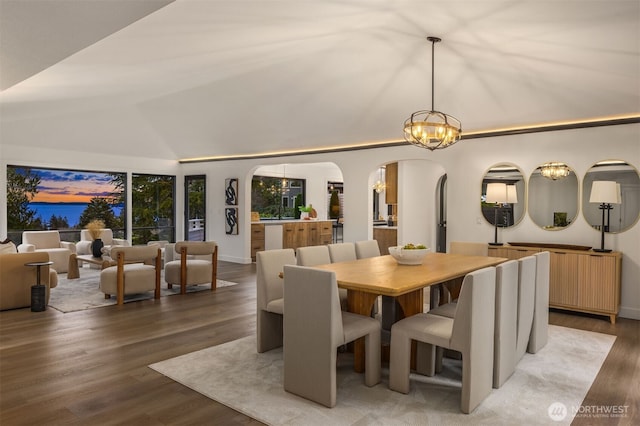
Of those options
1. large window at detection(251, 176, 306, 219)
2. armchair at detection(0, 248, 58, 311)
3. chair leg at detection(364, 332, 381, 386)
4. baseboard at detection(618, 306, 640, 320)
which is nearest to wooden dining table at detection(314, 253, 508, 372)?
chair leg at detection(364, 332, 381, 386)

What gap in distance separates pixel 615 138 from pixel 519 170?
1.17 meters

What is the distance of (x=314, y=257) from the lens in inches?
174

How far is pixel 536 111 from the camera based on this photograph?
18.0 feet

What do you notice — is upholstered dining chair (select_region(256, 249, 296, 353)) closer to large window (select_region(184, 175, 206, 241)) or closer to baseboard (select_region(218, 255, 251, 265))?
baseboard (select_region(218, 255, 251, 265))

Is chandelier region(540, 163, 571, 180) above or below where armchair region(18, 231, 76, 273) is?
above

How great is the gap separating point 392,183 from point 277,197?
14.0 ft

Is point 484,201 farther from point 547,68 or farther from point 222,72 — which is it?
point 222,72

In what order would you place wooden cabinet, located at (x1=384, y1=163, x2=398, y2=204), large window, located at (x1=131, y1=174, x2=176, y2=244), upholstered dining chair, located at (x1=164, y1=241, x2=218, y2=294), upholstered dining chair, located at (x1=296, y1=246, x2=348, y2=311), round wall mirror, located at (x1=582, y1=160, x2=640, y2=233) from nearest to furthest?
upholstered dining chair, located at (x1=296, y1=246, x2=348, y2=311), round wall mirror, located at (x1=582, y1=160, x2=640, y2=233), upholstered dining chair, located at (x1=164, y1=241, x2=218, y2=294), wooden cabinet, located at (x1=384, y1=163, x2=398, y2=204), large window, located at (x1=131, y1=174, x2=176, y2=244)

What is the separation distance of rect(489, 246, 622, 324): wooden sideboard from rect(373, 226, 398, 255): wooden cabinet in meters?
3.84

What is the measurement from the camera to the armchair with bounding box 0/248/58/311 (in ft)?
17.5

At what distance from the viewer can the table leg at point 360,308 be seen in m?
3.47

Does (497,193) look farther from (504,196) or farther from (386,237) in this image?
(386,237)

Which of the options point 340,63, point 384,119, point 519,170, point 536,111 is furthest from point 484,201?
point 340,63

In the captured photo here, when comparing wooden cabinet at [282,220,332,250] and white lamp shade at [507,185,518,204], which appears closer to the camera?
white lamp shade at [507,185,518,204]
